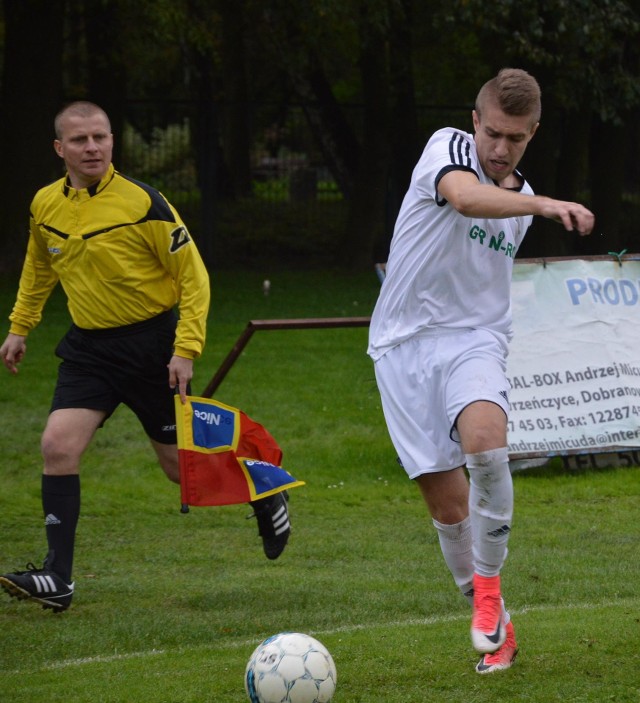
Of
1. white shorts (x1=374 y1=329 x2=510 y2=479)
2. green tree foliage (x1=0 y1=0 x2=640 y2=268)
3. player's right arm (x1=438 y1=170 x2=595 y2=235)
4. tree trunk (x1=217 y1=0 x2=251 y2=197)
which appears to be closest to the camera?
player's right arm (x1=438 y1=170 x2=595 y2=235)

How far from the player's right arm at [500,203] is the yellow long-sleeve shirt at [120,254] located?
1.95 metres

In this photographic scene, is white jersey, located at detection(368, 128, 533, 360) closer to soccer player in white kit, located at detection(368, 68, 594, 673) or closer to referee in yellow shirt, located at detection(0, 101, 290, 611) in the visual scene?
soccer player in white kit, located at detection(368, 68, 594, 673)

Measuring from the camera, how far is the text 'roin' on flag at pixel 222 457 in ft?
20.6

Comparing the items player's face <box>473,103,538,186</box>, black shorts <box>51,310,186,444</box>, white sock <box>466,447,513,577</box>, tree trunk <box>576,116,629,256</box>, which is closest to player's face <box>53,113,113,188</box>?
black shorts <box>51,310,186,444</box>

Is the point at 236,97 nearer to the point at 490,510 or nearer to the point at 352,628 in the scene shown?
the point at 352,628

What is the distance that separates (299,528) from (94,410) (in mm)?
2433

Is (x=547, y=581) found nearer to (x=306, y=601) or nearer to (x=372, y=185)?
(x=306, y=601)

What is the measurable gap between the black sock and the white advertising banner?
3.79 m

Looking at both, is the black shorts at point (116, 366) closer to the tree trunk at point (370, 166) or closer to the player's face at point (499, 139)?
the player's face at point (499, 139)

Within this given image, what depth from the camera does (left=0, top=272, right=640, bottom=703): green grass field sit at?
15.5ft

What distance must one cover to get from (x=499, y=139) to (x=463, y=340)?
75cm

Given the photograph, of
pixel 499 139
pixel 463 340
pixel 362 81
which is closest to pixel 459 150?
pixel 499 139

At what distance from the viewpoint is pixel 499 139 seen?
4.66 m

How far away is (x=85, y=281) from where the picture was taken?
6223 mm
